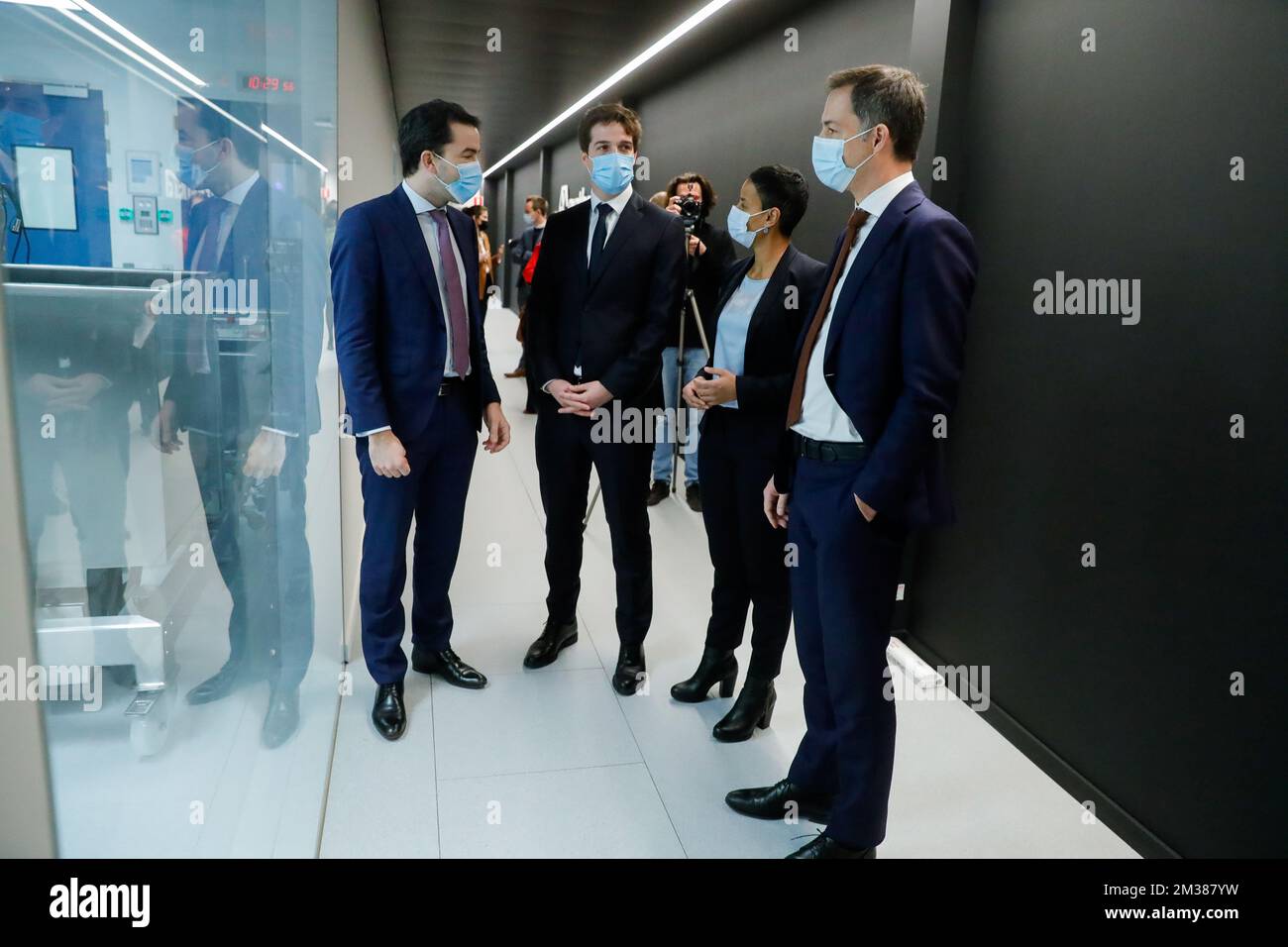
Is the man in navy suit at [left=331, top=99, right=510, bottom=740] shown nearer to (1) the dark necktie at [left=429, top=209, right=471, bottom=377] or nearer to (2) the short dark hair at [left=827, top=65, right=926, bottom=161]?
(1) the dark necktie at [left=429, top=209, right=471, bottom=377]

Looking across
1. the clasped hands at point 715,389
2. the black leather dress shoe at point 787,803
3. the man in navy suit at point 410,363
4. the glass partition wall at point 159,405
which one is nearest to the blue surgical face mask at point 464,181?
the man in navy suit at point 410,363

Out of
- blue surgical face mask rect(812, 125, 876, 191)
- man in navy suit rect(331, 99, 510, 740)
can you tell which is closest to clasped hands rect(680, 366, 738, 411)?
blue surgical face mask rect(812, 125, 876, 191)

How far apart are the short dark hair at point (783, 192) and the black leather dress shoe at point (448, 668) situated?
1.71 m

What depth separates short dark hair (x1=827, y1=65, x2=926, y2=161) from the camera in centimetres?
181

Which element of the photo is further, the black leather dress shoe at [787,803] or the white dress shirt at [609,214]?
the white dress shirt at [609,214]

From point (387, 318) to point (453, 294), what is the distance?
0.75 ft

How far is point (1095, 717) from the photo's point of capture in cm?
237

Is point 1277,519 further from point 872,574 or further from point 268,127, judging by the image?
point 268,127

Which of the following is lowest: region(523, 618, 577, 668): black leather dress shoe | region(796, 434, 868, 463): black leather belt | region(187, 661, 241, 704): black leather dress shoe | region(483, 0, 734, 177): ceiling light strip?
region(523, 618, 577, 668): black leather dress shoe

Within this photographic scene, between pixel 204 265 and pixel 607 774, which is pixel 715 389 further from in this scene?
pixel 204 265

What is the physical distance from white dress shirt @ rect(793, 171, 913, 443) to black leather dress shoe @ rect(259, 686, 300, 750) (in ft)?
4.20

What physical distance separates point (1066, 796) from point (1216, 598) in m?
0.75

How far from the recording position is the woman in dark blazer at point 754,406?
2438mm

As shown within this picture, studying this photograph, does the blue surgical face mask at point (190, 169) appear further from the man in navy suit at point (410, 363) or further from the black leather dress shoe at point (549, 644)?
the black leather dress shoe at point (549, 644)
